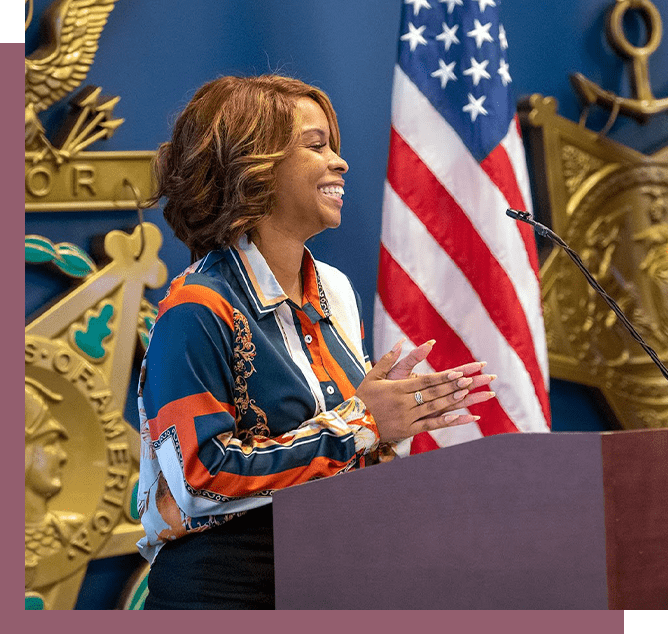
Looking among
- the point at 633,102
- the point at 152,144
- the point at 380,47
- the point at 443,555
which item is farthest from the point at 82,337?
the point at 633,102

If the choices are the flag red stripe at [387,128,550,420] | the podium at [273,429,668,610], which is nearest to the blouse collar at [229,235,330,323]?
the podium at [273,429,668,610]

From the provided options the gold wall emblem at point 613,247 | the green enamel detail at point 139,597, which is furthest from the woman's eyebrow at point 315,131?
the gold wall emblem at point 613,247

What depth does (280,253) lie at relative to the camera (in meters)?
1.80

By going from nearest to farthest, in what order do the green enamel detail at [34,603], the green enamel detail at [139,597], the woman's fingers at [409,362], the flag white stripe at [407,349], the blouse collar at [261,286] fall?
the woman's fingers at [409,362], the blouse collar at [261,286], the green enamel detail at [34,603], the green enamel detail at [139,597], the flag white stripe at [407,349]

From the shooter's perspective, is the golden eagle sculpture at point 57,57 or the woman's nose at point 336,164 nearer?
the woman's nose at point 336,164

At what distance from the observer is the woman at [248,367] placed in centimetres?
148

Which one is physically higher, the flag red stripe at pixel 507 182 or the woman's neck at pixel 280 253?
the flag red stripe at pixel 507 182

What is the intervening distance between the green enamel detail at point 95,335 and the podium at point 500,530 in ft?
4.73

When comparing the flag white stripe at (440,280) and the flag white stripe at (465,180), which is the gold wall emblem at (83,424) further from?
the flag white stripe at (465,180)

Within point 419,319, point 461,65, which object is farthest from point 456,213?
point 461,65

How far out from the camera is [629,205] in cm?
331

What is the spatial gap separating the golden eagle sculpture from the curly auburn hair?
75cm

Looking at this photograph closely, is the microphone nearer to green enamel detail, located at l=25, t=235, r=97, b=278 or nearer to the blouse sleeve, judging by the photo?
the blouse sleeve

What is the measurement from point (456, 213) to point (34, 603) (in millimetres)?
1585
